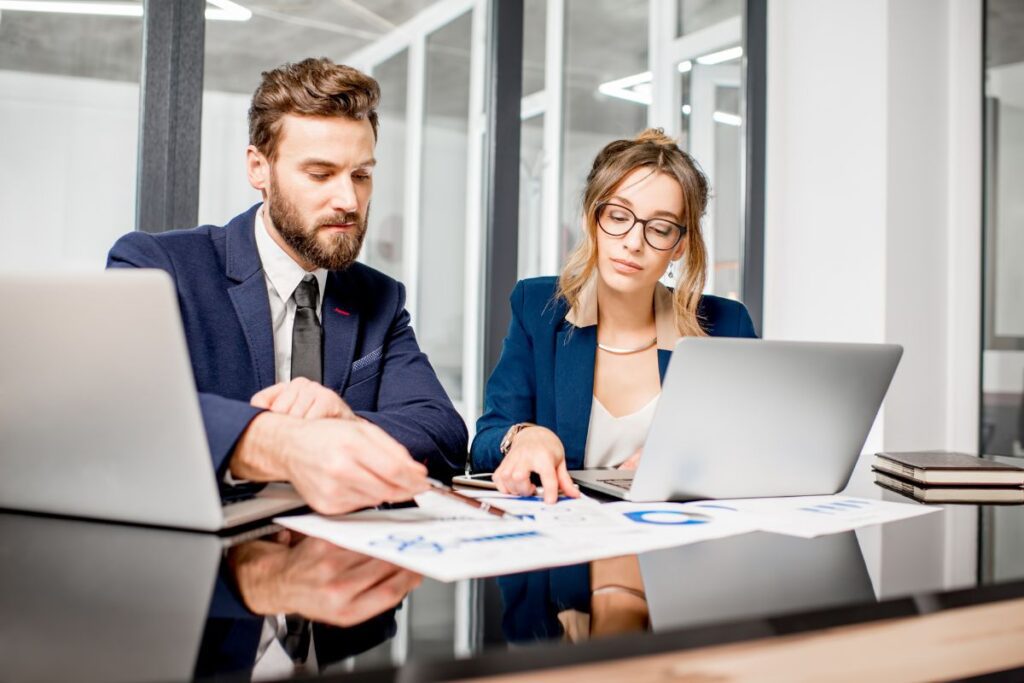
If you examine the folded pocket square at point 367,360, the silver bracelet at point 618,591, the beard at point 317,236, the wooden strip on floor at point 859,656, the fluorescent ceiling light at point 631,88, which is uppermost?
the fluorescent ceiling light at point 631,88

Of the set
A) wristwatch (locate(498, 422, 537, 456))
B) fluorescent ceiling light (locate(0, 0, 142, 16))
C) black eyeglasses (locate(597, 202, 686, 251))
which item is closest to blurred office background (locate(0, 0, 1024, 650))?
fluorescent ceiling light (locate(0, 0, 142, 16))

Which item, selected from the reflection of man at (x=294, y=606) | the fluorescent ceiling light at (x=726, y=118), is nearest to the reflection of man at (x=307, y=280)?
the reflection of man at (x=294, y=606)

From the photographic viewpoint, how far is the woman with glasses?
183 cm

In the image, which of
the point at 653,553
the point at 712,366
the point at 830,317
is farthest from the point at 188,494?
the point at 830,317

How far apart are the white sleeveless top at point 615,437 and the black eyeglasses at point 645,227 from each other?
1.10 ft

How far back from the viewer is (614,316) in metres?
1.97

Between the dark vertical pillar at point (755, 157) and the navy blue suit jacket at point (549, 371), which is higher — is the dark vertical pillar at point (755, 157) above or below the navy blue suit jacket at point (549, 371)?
above

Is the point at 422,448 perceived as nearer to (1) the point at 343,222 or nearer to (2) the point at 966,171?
(1) the point at 343,222

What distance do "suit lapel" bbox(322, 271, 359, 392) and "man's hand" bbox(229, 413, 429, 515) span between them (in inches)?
25.4

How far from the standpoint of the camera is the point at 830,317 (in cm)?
343

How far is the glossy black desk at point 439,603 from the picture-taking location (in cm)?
53

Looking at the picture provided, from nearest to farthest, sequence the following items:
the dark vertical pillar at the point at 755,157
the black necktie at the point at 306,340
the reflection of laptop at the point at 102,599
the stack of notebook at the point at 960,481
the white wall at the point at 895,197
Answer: the reflection of laptop at the point at 102,599
the stack of notebook at the point at 960,481
the black necktie at the point at 306,340
the white wall at the point at 895,197
the dark vertical pillar at the point at 755,157

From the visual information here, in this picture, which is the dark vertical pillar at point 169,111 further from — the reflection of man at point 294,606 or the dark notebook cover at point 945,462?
the dark notebook cover at point 945,462

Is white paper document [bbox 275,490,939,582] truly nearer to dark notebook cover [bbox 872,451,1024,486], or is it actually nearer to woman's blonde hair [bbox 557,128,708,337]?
dark notebook cover [bbox 872,451,1024,486]
